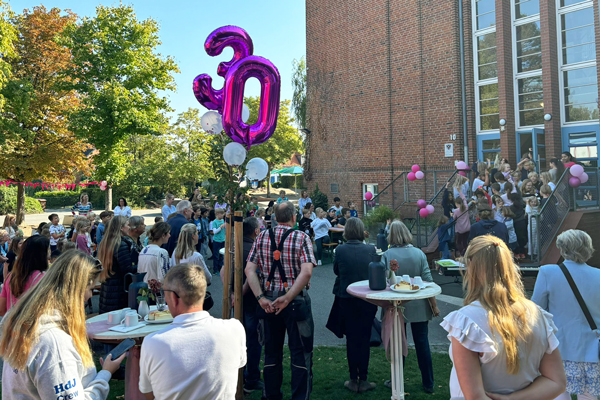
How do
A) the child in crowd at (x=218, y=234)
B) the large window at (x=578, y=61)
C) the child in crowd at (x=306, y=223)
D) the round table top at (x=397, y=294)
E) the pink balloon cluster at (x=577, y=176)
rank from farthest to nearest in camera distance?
the large window at (x=578, y=61)
the child in crowd at (x=306, y=223)
the child in crowd at (x=218, y=234)
the pink balloon cluster at (x=577, y=176)
the round table top at (x=397, y=294)

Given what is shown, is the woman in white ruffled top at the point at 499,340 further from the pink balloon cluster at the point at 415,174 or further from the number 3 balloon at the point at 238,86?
the pink balloon cluster at the point at 415,174

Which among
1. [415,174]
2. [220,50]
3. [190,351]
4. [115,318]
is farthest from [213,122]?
[415,174]

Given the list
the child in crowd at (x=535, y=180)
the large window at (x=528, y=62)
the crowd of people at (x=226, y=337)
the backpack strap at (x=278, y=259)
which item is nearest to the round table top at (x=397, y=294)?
the backpack strap at (x=278, y=259)

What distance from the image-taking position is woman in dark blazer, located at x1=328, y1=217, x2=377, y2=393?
5277mm

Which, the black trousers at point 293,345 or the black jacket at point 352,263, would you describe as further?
the black jacket at point 352,263

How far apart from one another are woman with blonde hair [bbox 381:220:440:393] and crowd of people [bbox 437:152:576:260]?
3.88m

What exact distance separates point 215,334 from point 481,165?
12550 millimetres

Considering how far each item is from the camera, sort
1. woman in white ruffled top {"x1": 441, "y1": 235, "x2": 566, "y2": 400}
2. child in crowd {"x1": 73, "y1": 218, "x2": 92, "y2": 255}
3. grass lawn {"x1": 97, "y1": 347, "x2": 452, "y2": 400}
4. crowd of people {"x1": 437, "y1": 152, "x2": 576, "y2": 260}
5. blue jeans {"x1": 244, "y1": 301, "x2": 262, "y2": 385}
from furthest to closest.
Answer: crowd of people {"x1": 437, "y1": 152, "x2": 576, "y2": 260}, child in crowd {"x1": 73, "y1": 218, "x2": 92, "y2": 255}, blue jeans {"x1": 244, "y1": 301, "x2": 262, "y2": 385}, grass lawn {"x1": 97, "y1": 347, "x2": 452, "y2": 400}, woman in white ruffled top {"x1": 441, "y1": 235, "x2": 566, "y2": 400}

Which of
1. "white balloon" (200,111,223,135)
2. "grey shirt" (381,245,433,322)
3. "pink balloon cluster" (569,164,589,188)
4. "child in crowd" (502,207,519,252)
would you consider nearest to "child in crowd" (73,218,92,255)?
"white balloon" (200,111,223,135)

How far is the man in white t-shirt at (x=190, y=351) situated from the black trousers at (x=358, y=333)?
2.92m

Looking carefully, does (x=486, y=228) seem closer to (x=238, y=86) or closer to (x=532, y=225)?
(x=532, y=225)

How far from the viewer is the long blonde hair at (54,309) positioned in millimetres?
2229

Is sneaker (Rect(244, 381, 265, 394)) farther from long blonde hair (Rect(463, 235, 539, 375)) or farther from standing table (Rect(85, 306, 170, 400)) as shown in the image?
long blonde hair (Rect(463, 235, 539, 375))

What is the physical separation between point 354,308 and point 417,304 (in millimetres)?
695
